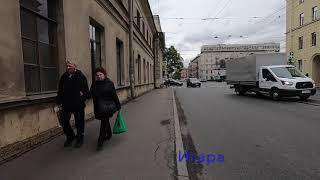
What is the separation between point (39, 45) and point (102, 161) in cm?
328

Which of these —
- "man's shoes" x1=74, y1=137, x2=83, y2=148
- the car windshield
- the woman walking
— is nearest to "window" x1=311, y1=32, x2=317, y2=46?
the car windshield

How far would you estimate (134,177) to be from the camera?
12.3ft

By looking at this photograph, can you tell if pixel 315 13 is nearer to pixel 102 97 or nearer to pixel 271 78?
pixel 271 78

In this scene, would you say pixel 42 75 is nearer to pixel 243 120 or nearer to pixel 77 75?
pixel 77 75

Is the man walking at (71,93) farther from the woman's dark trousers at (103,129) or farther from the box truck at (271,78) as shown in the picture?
the box truck at (271,78)

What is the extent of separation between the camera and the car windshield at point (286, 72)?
48.4 ft

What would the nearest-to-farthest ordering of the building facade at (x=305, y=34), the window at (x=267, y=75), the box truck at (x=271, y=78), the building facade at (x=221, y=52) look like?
the box truck at (x=271, y=78), the window at (x=267, y=75), the building facade at (x=305, y=34), the building facade at (x=221, y=52)

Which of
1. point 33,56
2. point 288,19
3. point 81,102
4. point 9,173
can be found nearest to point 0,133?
point 9,173

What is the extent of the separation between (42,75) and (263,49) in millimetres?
111016

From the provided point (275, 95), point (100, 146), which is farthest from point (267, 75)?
point (100, 146)

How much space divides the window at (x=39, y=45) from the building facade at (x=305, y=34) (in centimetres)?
3010

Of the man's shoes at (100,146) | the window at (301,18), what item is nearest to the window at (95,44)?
the man's shoes at (100,146)

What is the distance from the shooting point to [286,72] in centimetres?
1503

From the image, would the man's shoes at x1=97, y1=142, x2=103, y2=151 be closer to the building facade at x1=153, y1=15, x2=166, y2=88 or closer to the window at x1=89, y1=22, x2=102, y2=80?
the window at x1=89, y1=22, x2=102, y2=80
